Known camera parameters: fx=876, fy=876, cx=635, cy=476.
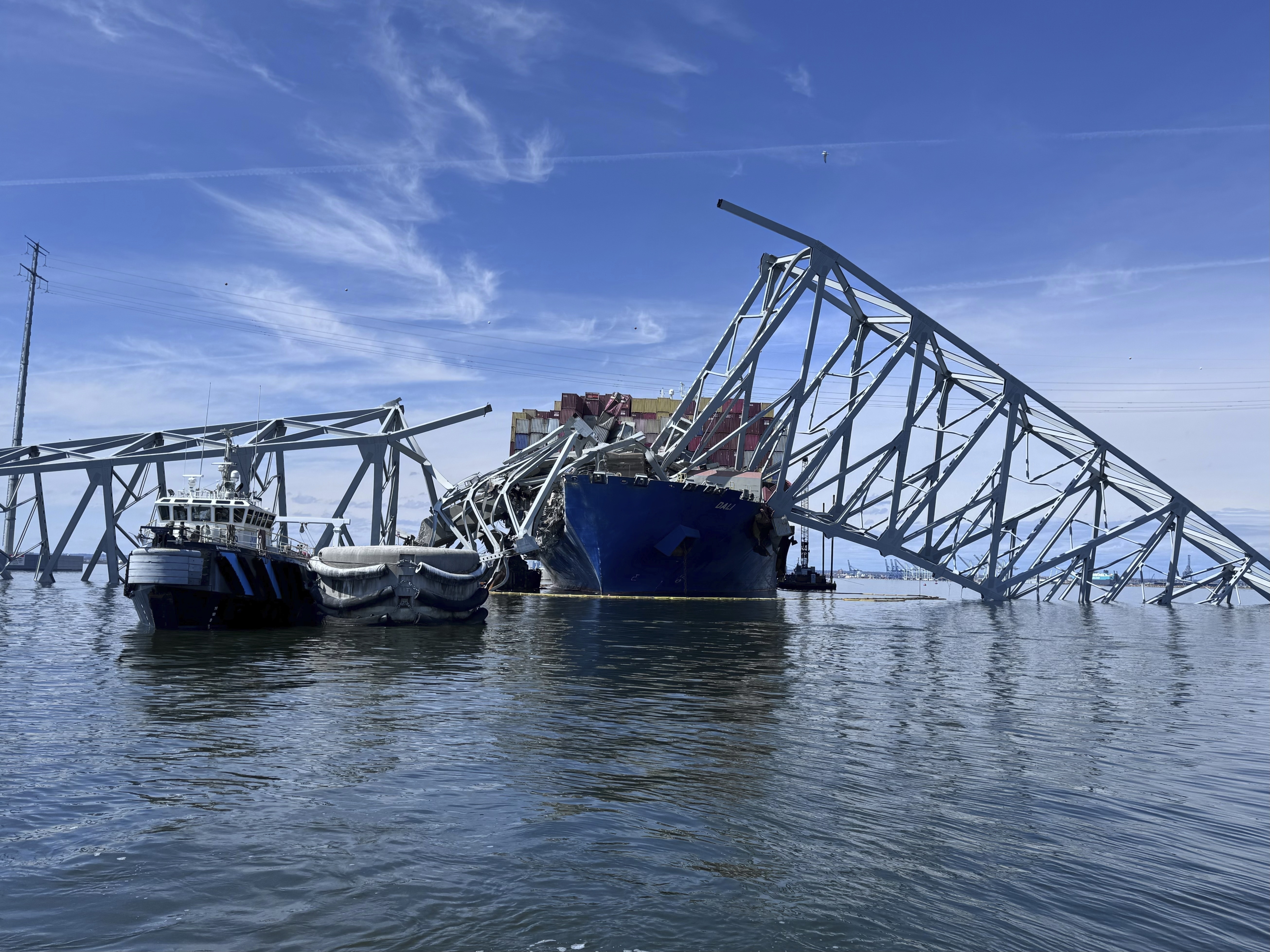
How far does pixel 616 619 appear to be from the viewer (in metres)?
44.9

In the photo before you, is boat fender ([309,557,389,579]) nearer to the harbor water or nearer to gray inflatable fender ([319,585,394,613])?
gray inflatable fender ([319,585,394,613])

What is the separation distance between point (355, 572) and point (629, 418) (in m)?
59.5

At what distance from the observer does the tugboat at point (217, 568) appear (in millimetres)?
31625

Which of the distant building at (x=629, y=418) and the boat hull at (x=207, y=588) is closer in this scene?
the boat hull at (x=207, y=588)

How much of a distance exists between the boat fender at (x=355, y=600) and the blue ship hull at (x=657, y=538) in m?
25.1

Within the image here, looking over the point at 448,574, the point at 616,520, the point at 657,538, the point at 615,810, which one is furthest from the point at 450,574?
the point at 615,810

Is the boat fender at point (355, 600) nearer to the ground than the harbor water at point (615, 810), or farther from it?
farther from it

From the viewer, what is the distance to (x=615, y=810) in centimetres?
1055

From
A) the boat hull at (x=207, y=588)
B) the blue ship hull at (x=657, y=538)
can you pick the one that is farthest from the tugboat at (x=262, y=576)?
the blue ship hull at (x=657, y=538)

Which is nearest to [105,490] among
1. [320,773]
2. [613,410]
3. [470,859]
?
[613,410]

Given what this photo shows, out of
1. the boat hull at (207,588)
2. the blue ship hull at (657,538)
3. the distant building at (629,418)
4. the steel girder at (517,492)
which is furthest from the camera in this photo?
the distant building at (629,418)

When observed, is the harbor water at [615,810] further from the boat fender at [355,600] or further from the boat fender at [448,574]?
the boat fender at [448,574]

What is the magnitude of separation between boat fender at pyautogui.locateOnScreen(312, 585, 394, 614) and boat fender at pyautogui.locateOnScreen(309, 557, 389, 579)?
2.40 ft

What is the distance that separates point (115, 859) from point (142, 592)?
1051 inches
